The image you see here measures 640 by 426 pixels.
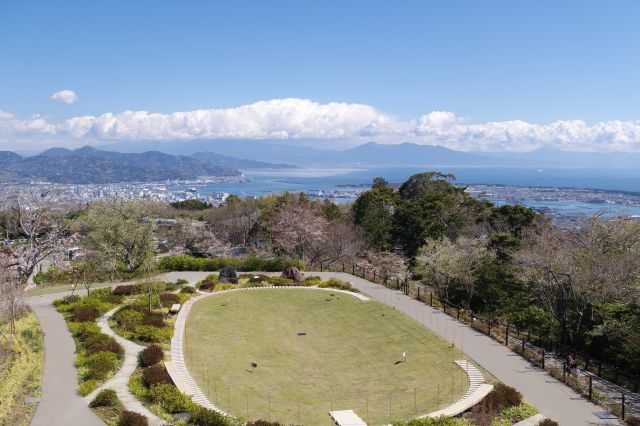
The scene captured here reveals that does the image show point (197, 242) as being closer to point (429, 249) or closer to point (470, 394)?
point (429, 249)

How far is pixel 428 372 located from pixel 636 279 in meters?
11.9

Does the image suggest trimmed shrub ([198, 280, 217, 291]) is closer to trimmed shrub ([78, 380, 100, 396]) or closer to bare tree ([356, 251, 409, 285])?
bare tree ([356, 251, 409, 285])

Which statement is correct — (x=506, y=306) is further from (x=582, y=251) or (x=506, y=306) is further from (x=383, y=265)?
(x=383, y=265)

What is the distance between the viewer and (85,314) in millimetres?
25156

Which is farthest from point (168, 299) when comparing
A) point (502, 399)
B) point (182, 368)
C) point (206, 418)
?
point (502, 399)

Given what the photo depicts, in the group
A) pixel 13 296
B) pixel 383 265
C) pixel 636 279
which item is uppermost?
pixel 636 279

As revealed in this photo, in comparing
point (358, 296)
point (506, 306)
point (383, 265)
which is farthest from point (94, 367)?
point (383, 265)

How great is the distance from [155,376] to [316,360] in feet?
24.1

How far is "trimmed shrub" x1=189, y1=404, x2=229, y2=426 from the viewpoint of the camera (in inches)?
542

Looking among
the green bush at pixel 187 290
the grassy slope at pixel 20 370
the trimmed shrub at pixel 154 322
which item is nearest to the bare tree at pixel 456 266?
the green bush at pixel 187 290

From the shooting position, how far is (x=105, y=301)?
28297 mm

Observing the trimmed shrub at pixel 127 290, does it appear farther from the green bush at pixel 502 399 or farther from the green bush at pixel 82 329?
the green bush at pixel 502 399

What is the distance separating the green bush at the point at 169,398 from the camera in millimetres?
14766

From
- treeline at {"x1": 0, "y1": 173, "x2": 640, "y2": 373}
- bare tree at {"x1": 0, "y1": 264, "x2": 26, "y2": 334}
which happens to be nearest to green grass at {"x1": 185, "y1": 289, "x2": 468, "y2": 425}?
treeline at {"x1": 0, "y1": 173, "x2": 640, "y2": 373}
